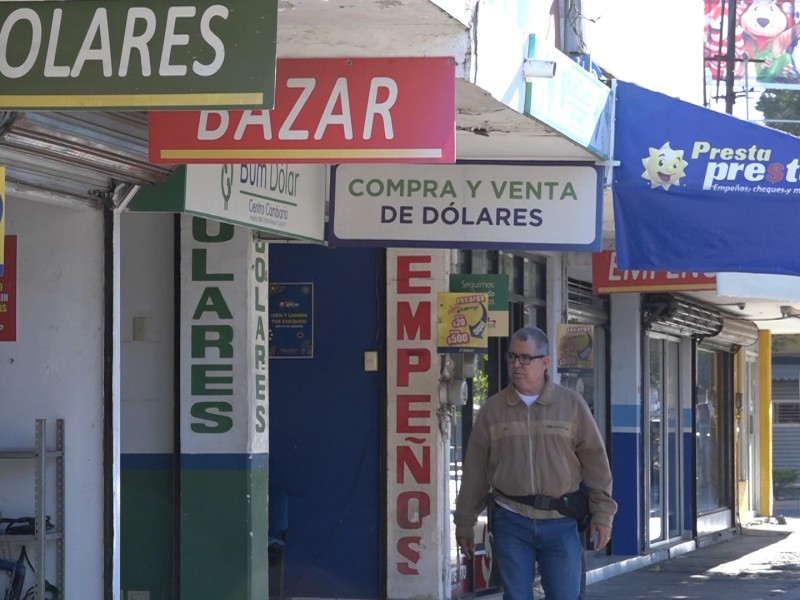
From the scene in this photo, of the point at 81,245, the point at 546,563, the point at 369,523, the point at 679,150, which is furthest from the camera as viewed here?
the point at 369,523

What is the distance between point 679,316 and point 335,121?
11.0 m

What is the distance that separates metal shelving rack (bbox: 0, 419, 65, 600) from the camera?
727cm

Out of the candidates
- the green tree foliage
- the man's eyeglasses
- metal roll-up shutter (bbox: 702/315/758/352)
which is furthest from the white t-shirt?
the green tree foliage

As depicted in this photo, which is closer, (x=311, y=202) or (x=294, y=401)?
(x=311, y=202)

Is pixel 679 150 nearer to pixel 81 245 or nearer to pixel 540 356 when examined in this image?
pixel 540 356

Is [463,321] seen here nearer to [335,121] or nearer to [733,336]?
[335,121]

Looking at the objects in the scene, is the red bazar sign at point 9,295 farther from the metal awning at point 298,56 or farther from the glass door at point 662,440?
the glass door at point 662,440

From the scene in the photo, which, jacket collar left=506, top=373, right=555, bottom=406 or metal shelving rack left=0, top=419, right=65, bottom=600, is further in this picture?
metal shelving rack left=0, top=419, right=65, bottom=600

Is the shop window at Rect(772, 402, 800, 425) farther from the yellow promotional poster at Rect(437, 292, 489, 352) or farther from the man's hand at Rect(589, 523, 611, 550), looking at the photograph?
the man's hand at Rect(589, 523, 611, 550)

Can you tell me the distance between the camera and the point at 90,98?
4832 millimetres

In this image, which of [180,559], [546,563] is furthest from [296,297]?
[546,563]

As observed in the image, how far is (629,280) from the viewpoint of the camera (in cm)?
1327

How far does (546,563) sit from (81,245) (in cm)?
280

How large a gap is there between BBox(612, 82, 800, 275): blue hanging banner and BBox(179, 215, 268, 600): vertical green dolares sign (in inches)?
92.2
